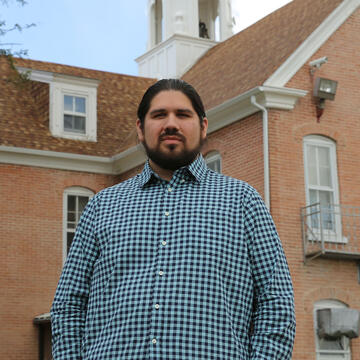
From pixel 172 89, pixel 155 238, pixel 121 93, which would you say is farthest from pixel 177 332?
pixel 121 93

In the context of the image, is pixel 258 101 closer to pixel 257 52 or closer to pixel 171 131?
pixel 257 52

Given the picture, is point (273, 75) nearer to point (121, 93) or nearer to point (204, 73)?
point (204, 73)

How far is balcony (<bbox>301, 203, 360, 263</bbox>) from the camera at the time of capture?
13.9m

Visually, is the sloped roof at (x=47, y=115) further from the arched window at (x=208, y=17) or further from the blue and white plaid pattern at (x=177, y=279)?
the blue and white plaid pattern at (x=177, y=279)

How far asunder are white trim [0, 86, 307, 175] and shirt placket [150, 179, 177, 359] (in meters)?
11.4

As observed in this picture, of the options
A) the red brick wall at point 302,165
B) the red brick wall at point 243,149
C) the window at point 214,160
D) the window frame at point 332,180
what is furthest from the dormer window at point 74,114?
the window frame at point 332,180

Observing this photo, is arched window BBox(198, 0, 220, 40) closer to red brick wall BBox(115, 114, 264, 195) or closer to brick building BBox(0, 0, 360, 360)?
brick building BBox(0, 0, 360, 360)

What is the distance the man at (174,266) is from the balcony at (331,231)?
1087 cm

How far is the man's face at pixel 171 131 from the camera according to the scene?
9.71 ft

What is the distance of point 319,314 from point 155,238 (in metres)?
11.5

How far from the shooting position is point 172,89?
10.1ft

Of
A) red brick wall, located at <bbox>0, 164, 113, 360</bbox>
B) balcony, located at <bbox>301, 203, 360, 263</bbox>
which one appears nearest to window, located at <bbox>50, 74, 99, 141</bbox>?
red brick wall, located at <bbox>0, 164, 113, 360</bbox>

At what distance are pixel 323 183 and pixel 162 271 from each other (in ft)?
41.0

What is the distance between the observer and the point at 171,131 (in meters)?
2.95
